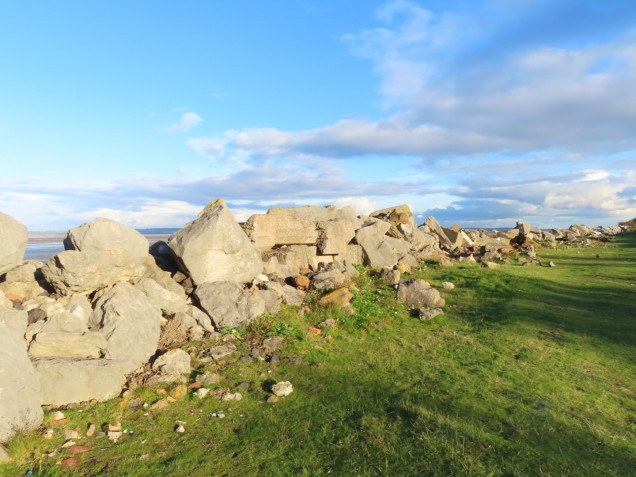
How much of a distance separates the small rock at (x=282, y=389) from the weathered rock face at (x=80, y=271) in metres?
5.02

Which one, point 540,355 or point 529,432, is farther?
point 540,355

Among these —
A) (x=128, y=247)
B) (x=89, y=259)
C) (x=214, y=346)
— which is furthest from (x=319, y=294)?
(x=89, y=259)

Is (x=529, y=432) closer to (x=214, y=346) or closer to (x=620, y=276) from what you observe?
(x=214, y=346)

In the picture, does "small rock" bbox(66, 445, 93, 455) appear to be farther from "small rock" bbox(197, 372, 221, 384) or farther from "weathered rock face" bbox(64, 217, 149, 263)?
"weathered rock face" bbox(64, 217, 149, 263)

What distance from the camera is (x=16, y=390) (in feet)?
19.4

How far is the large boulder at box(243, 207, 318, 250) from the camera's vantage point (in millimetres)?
15453

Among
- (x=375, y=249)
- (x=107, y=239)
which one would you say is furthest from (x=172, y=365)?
(x=375, y=249)

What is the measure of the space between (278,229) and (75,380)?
10.2 metres

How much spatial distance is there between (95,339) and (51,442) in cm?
235

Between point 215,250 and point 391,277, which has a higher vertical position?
point 215,250

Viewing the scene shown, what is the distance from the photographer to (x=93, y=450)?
5.61 meters

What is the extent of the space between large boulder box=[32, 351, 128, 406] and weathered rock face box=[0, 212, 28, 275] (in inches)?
112

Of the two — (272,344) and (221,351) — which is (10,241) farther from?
(272,344)

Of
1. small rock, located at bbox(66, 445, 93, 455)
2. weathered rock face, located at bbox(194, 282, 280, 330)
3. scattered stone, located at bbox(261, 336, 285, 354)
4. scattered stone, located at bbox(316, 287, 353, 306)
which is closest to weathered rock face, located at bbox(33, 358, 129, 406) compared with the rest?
small rock, located at bbox(66, 445, 93, 455)
